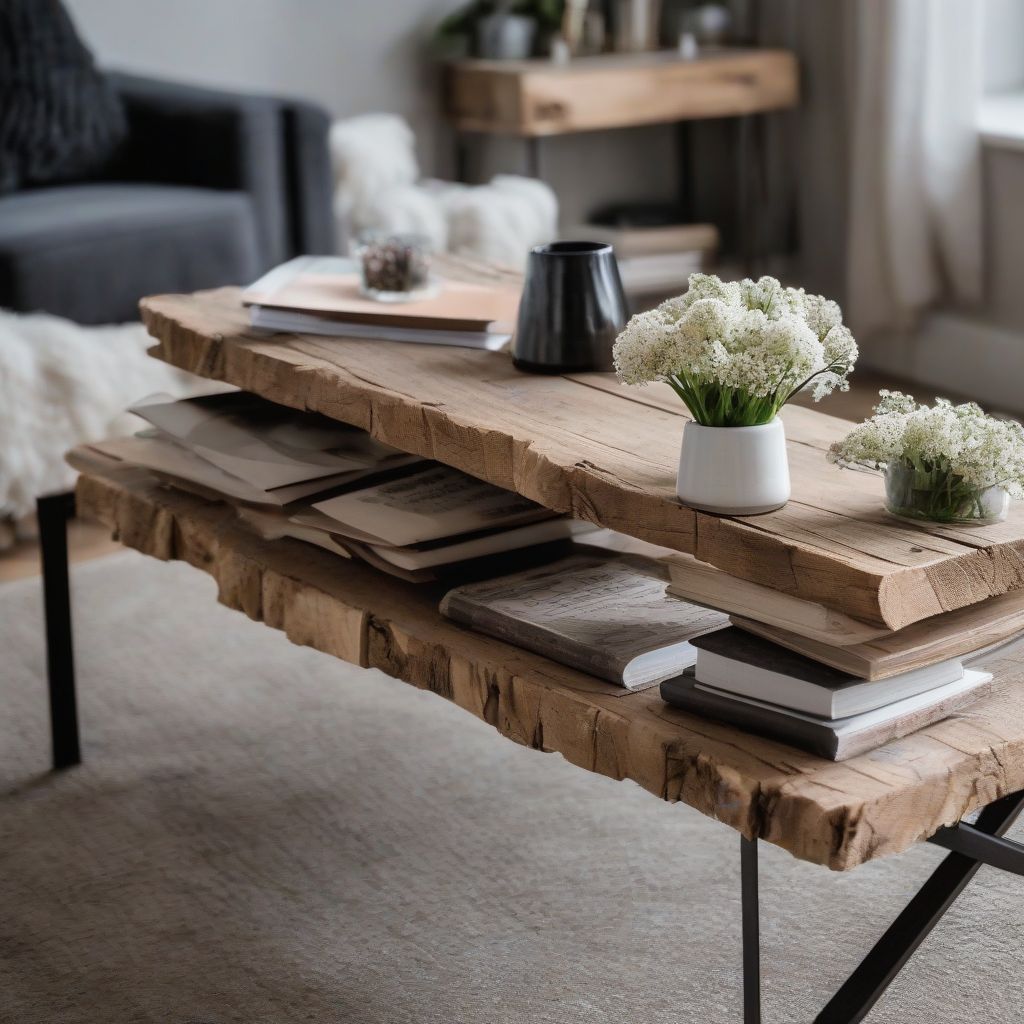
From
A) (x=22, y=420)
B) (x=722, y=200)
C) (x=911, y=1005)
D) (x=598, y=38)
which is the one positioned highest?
(x=598, y=38)

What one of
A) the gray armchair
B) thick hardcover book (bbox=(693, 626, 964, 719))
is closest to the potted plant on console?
thick hardcover book (bbox=(693, 626, 964, 719))

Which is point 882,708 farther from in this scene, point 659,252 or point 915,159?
point 659,252

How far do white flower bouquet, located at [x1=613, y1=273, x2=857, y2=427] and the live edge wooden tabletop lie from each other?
88mm

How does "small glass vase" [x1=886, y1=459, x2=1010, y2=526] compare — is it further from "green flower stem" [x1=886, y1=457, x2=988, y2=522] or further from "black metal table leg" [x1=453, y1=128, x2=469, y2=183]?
"black metal table leg" [x1=453, y1=128, x2=469, y2=183]

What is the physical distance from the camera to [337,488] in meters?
1.59

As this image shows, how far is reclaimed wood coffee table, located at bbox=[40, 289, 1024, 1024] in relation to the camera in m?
1.04

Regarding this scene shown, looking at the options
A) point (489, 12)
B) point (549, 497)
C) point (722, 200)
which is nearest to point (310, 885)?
point (549, 497)

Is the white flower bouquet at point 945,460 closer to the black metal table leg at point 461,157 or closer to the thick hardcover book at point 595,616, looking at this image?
the thick hardcover book at point 595,616

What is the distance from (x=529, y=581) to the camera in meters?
1.38

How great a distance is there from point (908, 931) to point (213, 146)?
227 centimetres

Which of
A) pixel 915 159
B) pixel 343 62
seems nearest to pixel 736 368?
pixel 915 159

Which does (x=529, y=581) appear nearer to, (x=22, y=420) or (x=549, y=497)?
(x=549, y=497)

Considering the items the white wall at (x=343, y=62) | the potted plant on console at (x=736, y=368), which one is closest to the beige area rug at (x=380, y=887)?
the potted plant on console at (x=736, y=368)

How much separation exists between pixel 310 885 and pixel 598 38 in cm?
281
